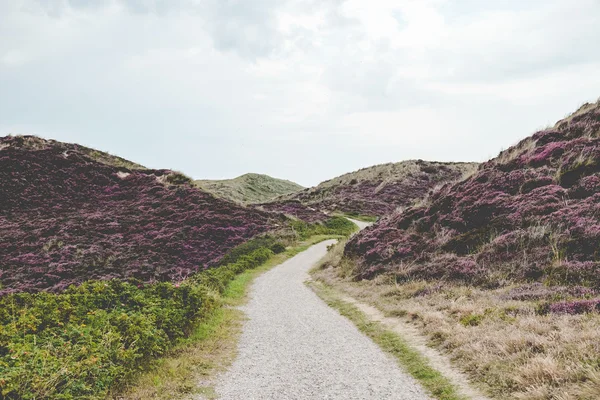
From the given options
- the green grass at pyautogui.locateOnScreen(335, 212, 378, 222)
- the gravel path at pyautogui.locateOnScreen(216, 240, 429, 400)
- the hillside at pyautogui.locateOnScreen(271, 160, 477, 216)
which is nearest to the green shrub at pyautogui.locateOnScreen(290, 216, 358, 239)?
the green grass at pyautogui.locateOnScreen(335, 212, 378, 222)

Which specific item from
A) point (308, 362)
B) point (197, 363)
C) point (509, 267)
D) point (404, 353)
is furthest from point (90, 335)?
point (509, 267)

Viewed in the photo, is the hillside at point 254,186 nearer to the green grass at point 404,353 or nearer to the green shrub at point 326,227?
the green shrub at point 326,227

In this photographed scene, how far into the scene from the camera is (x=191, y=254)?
30.4m

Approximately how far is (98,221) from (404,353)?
34.8m

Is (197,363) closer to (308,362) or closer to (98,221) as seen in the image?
(308,362)

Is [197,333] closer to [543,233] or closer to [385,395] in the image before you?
[385,395]

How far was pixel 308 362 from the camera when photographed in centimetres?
932

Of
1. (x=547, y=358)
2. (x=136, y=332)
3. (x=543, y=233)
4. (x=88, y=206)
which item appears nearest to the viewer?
(x=547, y=358)

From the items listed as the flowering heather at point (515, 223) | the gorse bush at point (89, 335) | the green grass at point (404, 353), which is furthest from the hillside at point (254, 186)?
the gorse bush at point (89, 335)

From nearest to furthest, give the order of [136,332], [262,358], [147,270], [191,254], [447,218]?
[136,332], [262,358], [447,218], [147,270], [191,254]

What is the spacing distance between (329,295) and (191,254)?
1573 centimetres

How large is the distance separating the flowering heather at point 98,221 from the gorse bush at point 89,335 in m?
14.0

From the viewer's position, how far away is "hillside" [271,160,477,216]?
6800 cm

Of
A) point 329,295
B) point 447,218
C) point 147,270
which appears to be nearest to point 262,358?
point 329,295
